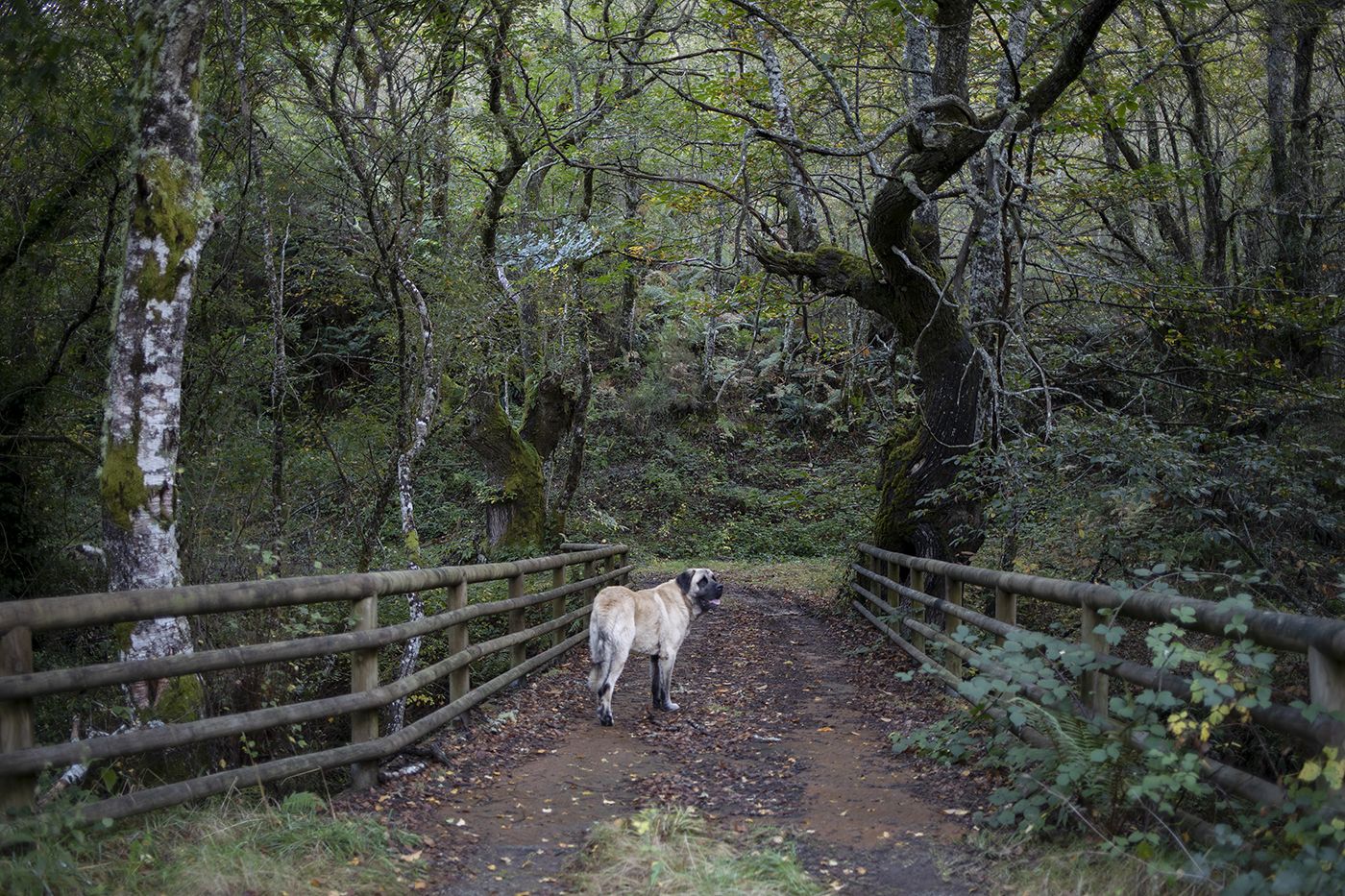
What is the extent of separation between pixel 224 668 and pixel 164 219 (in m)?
2.91

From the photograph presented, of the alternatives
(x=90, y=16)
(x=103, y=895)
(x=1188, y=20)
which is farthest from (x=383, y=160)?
(x=1188, y=20)

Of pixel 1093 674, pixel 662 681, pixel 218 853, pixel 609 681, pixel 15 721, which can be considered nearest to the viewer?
pixel 15 721

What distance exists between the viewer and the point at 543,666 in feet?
32.8

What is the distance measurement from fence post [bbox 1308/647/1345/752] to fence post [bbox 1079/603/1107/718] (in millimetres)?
1414

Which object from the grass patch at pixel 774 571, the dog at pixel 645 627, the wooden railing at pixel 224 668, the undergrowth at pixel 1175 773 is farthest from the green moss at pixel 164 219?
the grass patch at pixel 774 571

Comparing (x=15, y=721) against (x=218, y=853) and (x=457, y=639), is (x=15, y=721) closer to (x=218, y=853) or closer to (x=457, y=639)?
(x=218, y=853)

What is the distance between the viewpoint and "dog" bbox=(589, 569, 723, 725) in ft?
25.9

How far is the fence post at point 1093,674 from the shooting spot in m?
4.85

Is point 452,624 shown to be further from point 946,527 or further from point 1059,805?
point 946,527

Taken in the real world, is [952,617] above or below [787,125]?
below

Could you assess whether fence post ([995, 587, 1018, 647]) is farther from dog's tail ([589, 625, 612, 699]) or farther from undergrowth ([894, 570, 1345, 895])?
dog's tail ([589, 625, 612, 699])

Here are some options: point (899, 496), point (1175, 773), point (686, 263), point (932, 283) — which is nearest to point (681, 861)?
point (1175, 773)

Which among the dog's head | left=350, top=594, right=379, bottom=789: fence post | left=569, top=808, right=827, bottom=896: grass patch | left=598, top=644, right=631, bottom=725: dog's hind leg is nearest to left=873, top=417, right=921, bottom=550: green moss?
the dog's head

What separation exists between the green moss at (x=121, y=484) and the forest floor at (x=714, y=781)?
2.14 m
